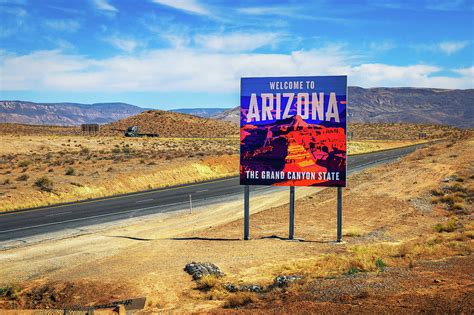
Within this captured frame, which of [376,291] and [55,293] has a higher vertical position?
[376,291]

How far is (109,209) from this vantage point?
Answer: 31.2 metres

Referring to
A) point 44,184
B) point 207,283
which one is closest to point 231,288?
point 207,283

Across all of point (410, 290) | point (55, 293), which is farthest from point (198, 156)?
point (410, 290)

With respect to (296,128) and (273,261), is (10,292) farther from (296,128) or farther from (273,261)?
(296,128)

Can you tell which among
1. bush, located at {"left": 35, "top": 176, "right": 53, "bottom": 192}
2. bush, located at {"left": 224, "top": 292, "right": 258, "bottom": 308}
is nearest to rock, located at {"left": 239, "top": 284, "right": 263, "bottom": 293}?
bush, located at {"left": 224, "top": 292, "right": 258, "bottom": 308}

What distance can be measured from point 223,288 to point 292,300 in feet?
9.54

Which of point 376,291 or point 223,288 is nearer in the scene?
point 376,291

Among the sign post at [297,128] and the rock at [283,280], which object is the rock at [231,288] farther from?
the sign post at [297,128]

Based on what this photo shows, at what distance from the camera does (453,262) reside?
14.0m

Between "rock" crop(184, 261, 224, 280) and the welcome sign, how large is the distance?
213 inches

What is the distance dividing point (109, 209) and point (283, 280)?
65.4 ft

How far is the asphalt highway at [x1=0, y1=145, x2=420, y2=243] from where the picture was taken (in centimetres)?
2562

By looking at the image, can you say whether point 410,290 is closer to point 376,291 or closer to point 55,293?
point 376,291

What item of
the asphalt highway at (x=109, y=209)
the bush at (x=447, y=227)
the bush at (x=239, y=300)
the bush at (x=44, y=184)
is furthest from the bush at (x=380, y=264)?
the bush at (x=44, y=184)
